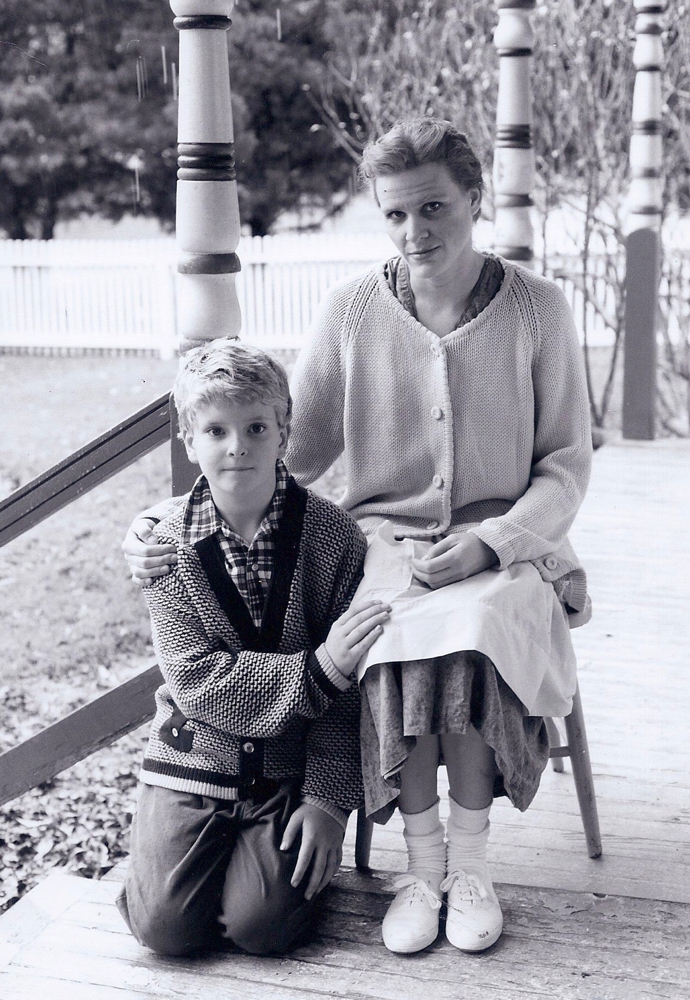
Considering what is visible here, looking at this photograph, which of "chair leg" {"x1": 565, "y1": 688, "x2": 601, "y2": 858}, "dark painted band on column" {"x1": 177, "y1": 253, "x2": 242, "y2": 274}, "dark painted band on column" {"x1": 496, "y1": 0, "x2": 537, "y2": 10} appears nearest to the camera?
"chair leg" {"x1": 565, "y1": 688, "x2": 601, "y2": 858}

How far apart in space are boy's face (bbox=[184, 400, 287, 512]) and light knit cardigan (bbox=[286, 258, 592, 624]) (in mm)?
241

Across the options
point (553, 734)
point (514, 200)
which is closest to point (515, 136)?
point (514, 200)

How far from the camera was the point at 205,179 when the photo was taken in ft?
7.71

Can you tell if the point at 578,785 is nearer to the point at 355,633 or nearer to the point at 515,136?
the point at 355,633

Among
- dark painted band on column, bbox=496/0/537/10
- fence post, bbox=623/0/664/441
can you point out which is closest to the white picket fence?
fence post, bbox=623/0/664/441

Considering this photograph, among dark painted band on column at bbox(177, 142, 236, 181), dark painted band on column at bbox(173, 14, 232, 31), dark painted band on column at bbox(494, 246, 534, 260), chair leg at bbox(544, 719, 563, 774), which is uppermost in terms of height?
dark painted band on column at bbox(173, 14, 232, 31)

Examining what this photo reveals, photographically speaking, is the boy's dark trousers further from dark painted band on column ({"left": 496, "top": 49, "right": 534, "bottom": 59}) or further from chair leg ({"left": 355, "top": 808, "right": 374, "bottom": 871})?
dark painted band on column ({"left": 496, "top": 49, "right": 534, "bottom": 59})

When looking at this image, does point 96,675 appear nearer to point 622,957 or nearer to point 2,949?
point 2,949

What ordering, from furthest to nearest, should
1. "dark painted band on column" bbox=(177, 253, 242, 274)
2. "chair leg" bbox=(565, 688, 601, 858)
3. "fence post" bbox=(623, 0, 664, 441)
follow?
"fence post" bbox=(623, 0, 664, 441)
"dark painted band on column" bbox=(177, 253, 242, 274)
"chair leg" bbox=(565, 688, 601, 858)

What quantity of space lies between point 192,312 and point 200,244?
0.13 meters

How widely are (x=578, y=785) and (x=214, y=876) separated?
2.21 ft

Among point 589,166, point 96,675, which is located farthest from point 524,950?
point 589,166

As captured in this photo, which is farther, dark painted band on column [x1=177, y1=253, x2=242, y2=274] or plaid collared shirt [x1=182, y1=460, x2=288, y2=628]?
dark painted band on column [x1=177, y1=253, x2=242, y2=274]

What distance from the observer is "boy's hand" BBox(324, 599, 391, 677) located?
1.84 metres
